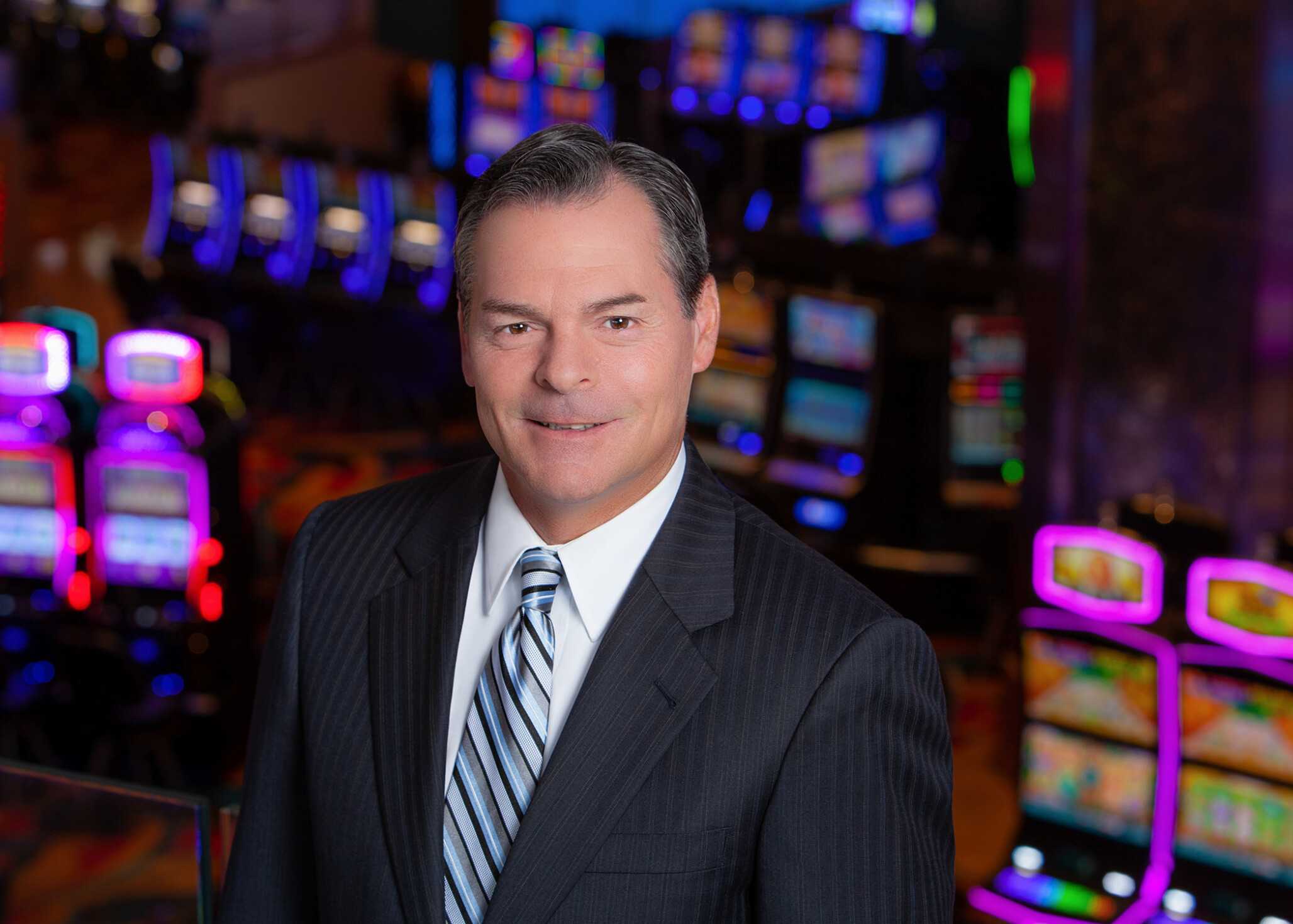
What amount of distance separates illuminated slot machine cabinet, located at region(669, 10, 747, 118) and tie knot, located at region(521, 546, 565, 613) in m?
9.71

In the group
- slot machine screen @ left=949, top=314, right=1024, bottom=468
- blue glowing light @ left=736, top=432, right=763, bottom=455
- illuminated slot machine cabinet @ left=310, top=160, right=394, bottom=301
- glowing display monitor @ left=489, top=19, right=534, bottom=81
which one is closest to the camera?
slot machine screen @ left=949, top=314, right=1024, bottom=468

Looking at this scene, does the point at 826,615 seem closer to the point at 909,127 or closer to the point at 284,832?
the point at 284,832

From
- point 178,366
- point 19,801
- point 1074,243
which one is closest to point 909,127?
point 1074,243

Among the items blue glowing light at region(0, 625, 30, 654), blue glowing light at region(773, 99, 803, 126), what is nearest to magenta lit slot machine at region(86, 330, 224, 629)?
blue glowing light at region(0, 625, 30, 654)

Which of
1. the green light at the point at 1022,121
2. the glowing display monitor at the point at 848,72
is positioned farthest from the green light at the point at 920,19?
the green light at the point at 1022,121

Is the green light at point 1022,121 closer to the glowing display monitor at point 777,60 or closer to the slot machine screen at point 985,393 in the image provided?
the slot machine screen at point 985,393

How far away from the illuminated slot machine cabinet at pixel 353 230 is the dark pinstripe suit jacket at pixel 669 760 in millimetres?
10019

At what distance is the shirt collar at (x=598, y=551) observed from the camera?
1.36m

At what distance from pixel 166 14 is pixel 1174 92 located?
28.0ft

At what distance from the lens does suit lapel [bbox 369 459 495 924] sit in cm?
130

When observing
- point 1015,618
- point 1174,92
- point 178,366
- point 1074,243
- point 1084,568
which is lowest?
point 1015,618

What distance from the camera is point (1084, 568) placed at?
152 inches

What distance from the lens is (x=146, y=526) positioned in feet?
16.6

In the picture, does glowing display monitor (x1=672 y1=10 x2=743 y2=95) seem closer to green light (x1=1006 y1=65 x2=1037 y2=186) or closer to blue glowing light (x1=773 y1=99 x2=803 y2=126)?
blue glowing light (x1=773 y1=99 x2=803 y2=126)
